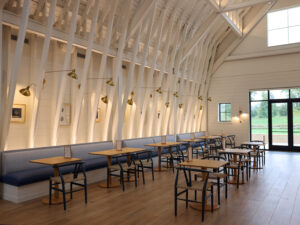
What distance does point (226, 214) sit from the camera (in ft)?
12.0

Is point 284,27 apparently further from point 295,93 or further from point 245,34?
point 295,93

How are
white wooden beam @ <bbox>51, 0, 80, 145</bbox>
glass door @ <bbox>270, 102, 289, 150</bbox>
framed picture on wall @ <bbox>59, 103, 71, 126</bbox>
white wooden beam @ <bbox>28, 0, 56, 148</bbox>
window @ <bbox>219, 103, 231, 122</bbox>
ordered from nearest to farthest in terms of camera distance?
1. white wooden beam @ <bbox>28, 0, 56, 148</bbox>
2. white wooden beam @ <bbox>51, 0, 80, 145</bbox>
3. framed picture on wall @ <bbox>59, 103, 71, 126</bbox>
4. glass door @ <bbox>270, 102, 289, 150</bbox>
5. window @ <bbox>219, 103, 231, 122</bbox>

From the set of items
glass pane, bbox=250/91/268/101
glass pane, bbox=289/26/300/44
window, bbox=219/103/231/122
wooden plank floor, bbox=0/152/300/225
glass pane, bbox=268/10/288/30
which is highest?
glass pane, bbox=268/10/288/30

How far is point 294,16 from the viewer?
10.6 metres

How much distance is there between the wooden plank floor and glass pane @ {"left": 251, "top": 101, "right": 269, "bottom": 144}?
606 centimetres

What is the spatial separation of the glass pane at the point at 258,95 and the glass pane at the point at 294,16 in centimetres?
297

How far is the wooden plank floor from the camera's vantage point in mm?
3438

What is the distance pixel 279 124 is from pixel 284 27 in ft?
13.1

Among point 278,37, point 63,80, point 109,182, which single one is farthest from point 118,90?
point 278,37

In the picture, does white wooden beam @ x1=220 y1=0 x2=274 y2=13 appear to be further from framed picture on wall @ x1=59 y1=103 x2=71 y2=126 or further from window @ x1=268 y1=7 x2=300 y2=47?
framed picture on wall @ x1=59 y1=103 x2=71 y2=126

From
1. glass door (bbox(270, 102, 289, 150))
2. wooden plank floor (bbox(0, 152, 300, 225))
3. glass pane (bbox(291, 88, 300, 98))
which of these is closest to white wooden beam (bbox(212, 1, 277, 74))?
glass door (bbox(270, 102, 289, 150))

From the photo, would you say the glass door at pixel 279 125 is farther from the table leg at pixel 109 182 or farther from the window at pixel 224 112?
the table leg at pixel 109 182

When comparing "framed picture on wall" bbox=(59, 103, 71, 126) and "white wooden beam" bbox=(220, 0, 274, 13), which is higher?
"white wooden beam" bbox=(220, 0, 274, 13)

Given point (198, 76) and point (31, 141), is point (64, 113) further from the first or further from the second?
point (198, 76)
